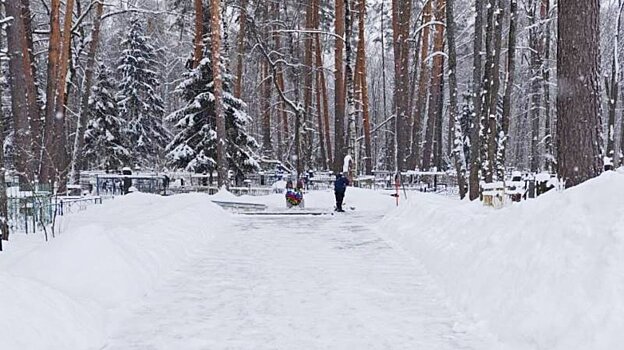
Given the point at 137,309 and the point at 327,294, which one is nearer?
the point at 137,309

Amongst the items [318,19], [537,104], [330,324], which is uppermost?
[318,19]

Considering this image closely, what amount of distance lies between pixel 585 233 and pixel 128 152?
33.0m

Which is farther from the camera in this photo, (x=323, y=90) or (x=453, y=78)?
(x=323, y=90)

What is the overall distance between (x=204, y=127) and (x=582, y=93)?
1924 cm

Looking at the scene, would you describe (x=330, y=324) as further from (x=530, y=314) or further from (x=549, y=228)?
(x=549, y=228)

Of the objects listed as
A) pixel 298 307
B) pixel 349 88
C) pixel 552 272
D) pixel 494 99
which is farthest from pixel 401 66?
pixel 552 272

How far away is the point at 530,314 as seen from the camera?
5.20m

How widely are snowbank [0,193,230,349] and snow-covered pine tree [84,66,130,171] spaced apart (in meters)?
23.3

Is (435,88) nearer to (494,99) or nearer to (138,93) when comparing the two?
(494,99)

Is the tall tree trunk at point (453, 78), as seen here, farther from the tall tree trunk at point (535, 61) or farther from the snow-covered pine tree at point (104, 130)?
the snow-covered pine tree at point (104, 130)

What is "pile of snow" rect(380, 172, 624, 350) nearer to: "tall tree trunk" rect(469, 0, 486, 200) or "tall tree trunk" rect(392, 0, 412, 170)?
"tall tree trunk" rect(469, 0, 486, 200)

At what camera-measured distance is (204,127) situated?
2558 cm

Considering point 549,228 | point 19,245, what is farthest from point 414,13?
point 549,228

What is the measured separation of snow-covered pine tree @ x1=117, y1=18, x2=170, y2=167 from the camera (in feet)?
130
